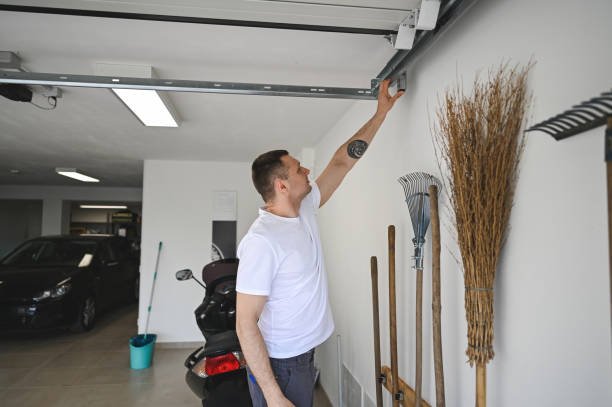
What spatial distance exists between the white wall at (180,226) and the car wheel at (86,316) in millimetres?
986

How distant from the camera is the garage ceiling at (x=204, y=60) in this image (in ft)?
4.81

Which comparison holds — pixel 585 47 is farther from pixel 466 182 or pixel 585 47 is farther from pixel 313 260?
pixel 313 260

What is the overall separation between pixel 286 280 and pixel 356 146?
0.77 metres

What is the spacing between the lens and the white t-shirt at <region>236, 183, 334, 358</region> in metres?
1.43

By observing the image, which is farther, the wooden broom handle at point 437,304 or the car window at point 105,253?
the car window at point 105,253

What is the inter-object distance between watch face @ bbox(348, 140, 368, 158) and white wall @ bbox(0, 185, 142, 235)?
766 centimetres

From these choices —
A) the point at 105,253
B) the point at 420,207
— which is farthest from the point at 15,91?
the point at 105,253

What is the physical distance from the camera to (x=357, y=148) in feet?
6.15

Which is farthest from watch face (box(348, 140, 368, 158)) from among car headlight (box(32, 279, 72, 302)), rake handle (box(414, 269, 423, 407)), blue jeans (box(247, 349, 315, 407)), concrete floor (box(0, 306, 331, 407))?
car headlight (box(32, 279, 72, 302))

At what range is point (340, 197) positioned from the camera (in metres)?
3.15

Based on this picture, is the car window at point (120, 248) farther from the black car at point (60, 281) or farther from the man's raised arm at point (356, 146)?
the man's raised arm at point (356, 146)

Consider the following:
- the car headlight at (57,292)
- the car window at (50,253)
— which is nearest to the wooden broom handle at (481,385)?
the car headlight at (57,292)

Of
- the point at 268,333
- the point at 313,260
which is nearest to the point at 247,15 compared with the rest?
the point at 313,260

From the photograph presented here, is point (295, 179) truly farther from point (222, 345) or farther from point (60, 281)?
point (60, 281)
